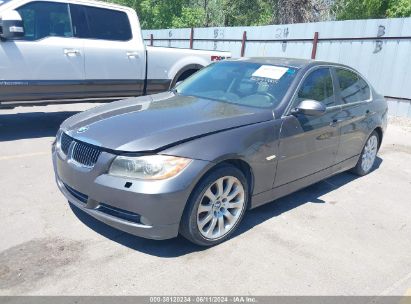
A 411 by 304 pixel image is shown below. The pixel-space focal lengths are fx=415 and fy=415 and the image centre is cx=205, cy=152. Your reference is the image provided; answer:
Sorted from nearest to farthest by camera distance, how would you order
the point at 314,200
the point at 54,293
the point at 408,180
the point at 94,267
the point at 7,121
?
the point at 54,293, the point at 94,267, the point at 314,200, the point at 408,180, the point at 7,121

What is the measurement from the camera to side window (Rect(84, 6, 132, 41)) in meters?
7.16

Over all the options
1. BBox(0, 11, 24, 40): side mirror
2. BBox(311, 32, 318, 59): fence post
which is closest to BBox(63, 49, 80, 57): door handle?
BBox(0, 11, 24, 40): side mirror

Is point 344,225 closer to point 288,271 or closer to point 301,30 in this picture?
point 288,271

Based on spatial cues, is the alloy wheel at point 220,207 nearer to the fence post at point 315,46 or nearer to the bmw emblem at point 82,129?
the bmw emblem at point 82,129

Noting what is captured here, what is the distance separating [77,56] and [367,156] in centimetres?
480

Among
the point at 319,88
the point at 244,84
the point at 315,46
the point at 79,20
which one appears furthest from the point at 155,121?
the point at 315,46

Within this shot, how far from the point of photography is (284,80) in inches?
173

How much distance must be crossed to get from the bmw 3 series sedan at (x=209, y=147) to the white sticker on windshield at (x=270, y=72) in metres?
0.01

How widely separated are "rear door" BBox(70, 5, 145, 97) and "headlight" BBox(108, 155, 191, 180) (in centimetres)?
425

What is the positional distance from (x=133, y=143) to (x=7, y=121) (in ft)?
18.7

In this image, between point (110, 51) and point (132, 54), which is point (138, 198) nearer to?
point (110, 51)

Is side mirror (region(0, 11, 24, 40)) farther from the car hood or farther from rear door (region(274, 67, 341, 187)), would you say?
rear door (region(274, 67, 341, 187))

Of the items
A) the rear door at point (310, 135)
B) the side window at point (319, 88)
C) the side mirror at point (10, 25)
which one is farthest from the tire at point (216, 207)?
the side mirror at point (10, 25)

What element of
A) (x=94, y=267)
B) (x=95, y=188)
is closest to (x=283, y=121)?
(x=95, y=188)
